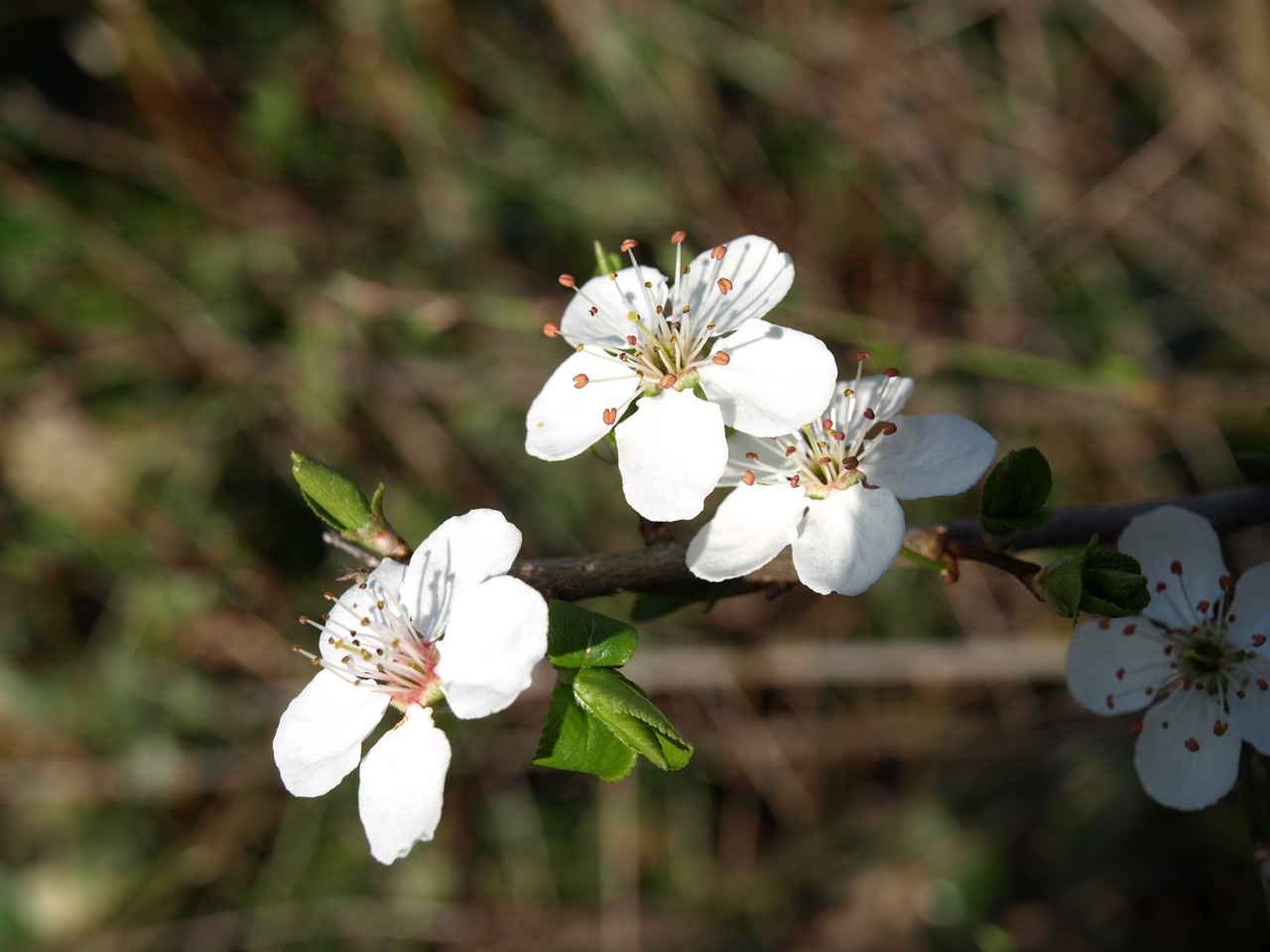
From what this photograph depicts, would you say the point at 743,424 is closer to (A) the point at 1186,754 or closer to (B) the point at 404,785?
(B) the point at 404,785

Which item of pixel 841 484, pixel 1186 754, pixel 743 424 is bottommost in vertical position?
pixel 1186 754

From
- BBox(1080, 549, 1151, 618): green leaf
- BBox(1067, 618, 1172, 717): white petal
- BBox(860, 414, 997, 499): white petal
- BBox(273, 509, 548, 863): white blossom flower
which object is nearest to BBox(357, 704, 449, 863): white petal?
BBox(273, 509, 548, 863): white blossom flower

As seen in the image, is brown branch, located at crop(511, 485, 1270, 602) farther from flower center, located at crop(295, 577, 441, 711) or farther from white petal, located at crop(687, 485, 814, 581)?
flower center, located at crop(295, 577, 441, 711)

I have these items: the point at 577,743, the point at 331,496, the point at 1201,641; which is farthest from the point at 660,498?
the point at 1201,641

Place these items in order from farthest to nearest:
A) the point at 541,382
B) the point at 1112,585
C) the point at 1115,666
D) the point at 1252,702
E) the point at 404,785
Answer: the point at 541,382 → the point at 1115,666 → the point at 1252,702 → the point at 404,785 → the point at 1112,585

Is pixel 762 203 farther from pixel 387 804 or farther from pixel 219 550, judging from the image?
pixel 387 804

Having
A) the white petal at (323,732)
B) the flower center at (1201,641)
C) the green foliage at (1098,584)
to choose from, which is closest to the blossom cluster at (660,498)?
the white petal at (323,732)
